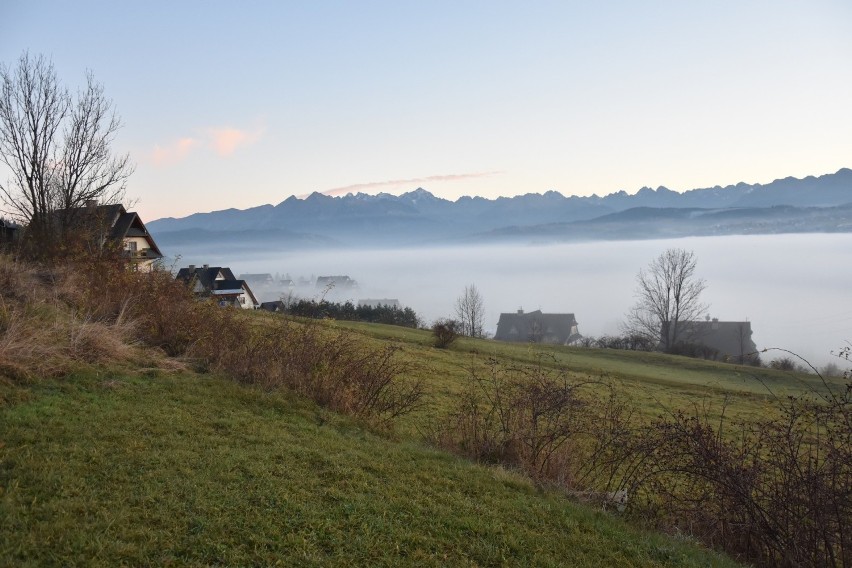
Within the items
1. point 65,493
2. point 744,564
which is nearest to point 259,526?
point 65,493

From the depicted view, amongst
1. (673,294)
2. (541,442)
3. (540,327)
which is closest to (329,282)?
(541,442)

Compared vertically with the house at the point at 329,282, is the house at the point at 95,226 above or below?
above

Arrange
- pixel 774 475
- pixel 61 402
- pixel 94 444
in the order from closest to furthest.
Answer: pixel 94 444 → pixel 774 475 → pixel 61 402

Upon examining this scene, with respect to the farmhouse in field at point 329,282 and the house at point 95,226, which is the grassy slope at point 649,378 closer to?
the farmhouse in field at point 329,282

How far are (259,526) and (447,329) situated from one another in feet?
89.1

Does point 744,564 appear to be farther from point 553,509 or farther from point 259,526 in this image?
point 259,526

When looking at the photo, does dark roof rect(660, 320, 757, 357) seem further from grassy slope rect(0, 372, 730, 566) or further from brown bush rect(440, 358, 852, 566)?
grassy slope rect(0, 372, 730, 566)

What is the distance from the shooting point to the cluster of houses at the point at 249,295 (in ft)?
53.5

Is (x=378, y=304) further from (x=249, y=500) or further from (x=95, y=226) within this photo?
(x=249, y=500)

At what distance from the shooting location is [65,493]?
4.47 meters

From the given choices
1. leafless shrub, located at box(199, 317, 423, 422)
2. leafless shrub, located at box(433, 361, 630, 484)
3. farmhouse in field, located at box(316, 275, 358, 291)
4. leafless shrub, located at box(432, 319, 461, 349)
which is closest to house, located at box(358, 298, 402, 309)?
farmhouse in field, located at box(316, 275, 358, 291)

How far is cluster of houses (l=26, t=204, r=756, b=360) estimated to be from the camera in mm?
16320

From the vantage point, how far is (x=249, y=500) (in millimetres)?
4824

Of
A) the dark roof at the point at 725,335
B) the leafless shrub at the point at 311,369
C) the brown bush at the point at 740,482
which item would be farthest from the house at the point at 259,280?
the brown bush at the point at 740,482
